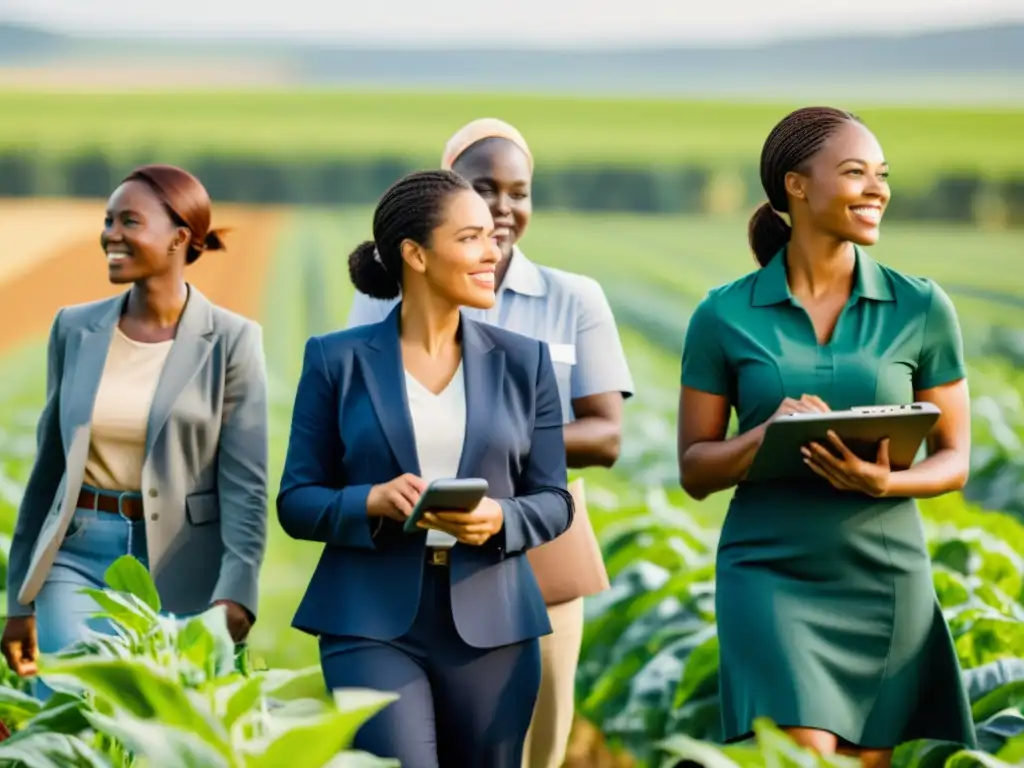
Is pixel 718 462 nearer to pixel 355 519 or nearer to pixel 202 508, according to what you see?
pixel 355 519

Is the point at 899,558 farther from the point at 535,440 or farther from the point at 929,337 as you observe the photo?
the point at 535,440

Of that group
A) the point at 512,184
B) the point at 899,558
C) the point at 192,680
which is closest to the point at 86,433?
the point at 512,184

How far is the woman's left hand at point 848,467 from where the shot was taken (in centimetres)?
396

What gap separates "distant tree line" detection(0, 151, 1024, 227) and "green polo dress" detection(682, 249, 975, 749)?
26784 millimetres

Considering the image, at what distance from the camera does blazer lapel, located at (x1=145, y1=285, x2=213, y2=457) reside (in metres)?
4.69

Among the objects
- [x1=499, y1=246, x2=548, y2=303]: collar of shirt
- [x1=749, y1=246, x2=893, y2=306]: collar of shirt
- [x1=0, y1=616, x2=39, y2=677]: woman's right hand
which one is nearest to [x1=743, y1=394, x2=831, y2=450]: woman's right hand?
[x1=749, y1=246, x2=893, y2=306]: collar of shirt

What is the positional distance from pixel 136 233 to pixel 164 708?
186 centimetres

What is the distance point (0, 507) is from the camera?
377 inches

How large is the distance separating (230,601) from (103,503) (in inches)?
14.2

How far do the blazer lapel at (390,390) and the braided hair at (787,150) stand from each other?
83 cm

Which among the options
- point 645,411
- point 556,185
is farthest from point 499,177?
point 556,185

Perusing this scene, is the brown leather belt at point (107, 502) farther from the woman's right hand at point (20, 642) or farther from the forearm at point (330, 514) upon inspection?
the forearm at point (330, 514)

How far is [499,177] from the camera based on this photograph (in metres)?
4.68

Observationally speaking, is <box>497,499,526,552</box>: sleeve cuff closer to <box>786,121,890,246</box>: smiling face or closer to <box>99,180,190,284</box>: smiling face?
<box>786,121,890,246</box>: smiling face
